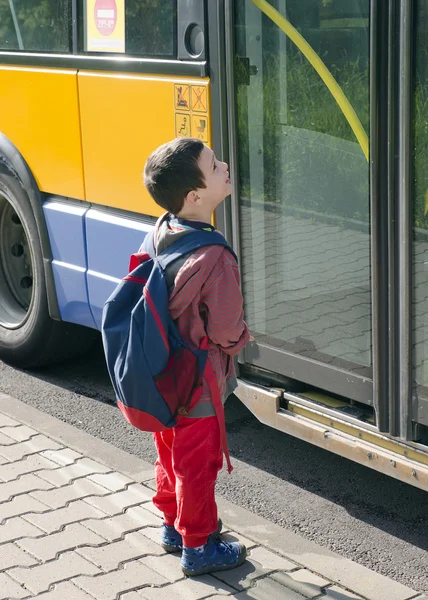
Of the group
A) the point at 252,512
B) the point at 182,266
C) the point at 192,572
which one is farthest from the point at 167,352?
the point at 252,512

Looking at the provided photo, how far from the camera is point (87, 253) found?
486 centimetres

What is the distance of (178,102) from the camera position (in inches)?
164

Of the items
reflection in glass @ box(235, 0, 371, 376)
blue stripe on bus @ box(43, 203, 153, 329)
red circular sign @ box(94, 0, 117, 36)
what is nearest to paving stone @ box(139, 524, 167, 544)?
reflection in glass @ box(235, 0, 371, 376)

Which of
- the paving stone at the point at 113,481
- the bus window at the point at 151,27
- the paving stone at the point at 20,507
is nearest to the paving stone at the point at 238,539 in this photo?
the paving stone at the point at 113,481

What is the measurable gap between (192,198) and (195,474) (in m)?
0.86

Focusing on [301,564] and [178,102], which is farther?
[178,102]

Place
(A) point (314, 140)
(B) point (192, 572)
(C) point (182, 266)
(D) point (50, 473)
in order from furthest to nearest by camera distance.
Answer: (D) point (50, 473)
(A) point (314, 140)
(B) point (192, 572)
(C) point (182, 266)

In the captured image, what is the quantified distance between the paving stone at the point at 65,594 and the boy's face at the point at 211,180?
4.11 ft

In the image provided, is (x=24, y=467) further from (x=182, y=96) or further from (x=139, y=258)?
(x=182, y=96)

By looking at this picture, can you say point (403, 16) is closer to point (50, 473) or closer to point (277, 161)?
point (277, 161)

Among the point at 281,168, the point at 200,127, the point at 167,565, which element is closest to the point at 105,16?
the point at 200,127

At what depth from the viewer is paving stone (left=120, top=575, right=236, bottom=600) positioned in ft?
10.6

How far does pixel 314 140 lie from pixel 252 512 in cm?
139

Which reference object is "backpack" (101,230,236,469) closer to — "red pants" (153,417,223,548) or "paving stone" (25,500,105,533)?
"red pants" (153,417,223,548)
